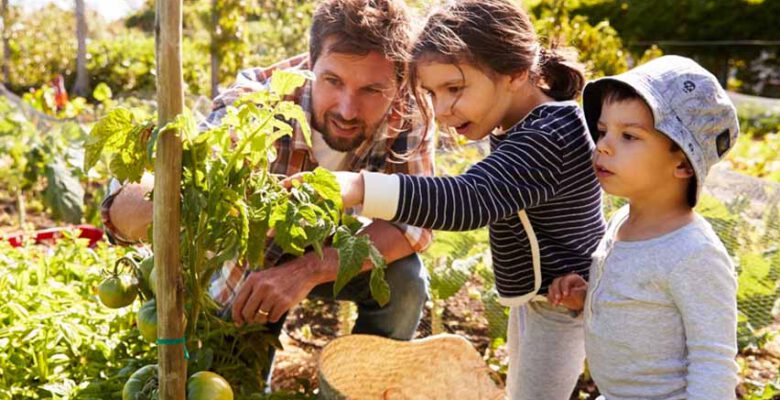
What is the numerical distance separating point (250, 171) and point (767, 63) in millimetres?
13408

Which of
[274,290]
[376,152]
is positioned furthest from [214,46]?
[274,290]

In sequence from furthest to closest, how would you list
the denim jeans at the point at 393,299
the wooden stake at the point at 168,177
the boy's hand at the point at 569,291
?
the denim jeans at the point at 393,299
the boy's hand at the point at 569,291
the wooden stake at the point at 168,177

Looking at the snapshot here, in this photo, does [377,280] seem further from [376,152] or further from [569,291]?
[376,152]

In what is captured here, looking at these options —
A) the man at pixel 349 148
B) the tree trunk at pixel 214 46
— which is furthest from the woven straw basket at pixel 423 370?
the tree trunk at pixel 214 46

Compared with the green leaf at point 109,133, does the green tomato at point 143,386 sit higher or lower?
lower

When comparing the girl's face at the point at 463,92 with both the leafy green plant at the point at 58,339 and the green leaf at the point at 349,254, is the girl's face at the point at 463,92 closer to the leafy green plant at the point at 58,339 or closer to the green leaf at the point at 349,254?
the green leaf at the point at 349,254

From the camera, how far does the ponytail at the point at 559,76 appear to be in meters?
1.72

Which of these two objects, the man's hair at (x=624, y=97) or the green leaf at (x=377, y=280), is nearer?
the green leaf at (x=377, y=280)

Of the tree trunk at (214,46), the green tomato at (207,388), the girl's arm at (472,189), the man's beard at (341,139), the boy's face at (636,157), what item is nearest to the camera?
the green tomato at (207,388)

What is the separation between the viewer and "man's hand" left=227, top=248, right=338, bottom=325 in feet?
6.08

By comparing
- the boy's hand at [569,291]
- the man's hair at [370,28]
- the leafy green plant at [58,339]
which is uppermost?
the man's hair at [370,28]

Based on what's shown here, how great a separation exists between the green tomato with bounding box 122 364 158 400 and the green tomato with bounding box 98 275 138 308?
0.11 metres

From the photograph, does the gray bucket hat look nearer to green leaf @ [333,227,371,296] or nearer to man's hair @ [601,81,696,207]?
man's hair @ [601,81,696,207]

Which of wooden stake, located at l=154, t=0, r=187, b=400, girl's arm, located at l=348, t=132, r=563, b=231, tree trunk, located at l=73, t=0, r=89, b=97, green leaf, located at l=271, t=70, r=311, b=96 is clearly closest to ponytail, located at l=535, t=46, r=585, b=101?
girl's arm, located at l=348, t=132, r=563, b=231
